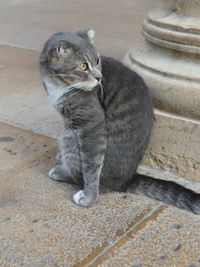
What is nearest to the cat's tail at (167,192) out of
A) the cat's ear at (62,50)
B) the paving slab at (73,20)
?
the cat's ear at (62,50)

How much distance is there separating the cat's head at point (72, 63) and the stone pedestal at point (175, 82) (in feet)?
1.59

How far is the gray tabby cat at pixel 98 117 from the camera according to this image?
289 cm

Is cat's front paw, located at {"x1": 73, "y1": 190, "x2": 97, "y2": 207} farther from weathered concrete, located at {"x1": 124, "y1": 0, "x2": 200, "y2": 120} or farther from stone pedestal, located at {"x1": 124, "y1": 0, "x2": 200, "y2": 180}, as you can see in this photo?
weathered concrete, located at {"x1": 124, "y1": 0, "x2": 200, "y2": 120}

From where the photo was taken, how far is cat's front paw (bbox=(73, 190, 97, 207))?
9.76 feet

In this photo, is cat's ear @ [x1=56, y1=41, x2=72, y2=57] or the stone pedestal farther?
the stone pedestal

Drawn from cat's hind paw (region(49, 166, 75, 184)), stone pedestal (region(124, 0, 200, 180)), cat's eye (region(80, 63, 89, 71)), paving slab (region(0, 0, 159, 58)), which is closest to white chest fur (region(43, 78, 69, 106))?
cat's eye (region(80, 63, 89, 71))

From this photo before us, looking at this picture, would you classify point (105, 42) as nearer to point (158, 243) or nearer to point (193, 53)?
point (193, 53)

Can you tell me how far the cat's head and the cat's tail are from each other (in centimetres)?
72

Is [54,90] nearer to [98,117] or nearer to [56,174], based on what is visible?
[98,117]

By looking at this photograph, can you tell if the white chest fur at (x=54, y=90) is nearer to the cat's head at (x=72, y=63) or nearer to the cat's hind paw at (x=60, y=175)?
the cat's head at (x=72, y=63)

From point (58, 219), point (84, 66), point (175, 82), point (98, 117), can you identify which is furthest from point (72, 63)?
point (58, 219)

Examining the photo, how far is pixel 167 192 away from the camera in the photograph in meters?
2.98

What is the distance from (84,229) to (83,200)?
0.28 meters

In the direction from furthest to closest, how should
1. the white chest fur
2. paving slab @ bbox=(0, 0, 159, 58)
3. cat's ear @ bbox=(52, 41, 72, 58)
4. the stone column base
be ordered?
paving slab @ bbox=(0, 0, 159, 58) → the stone column base → the white chest fur → cat's ear @ bbox=(52, 41, 72, 58)
